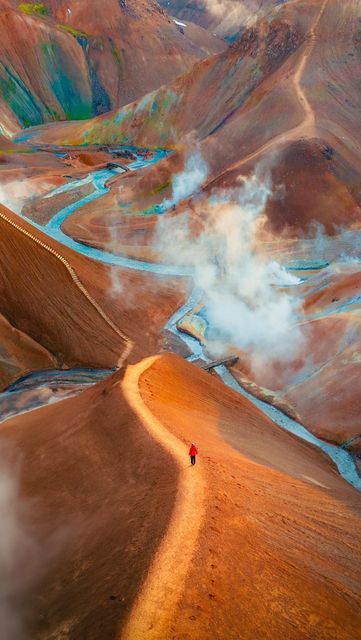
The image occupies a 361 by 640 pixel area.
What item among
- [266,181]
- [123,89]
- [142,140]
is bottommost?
[266,181]

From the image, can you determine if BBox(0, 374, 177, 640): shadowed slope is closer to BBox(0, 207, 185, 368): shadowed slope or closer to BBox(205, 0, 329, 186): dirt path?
BBox(0, 207, 185, 368): shadowed slope

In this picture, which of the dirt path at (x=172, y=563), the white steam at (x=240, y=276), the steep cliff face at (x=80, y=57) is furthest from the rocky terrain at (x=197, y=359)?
the steep cliff face at (x=80, y=57)

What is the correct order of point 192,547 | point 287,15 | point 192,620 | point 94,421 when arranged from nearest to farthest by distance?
point 192,620 < point 192,547 < point 94,421 < point 287,15

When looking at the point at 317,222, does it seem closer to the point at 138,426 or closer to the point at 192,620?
the point at 138,426

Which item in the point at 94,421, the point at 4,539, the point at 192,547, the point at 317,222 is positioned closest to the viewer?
the point at 192,547

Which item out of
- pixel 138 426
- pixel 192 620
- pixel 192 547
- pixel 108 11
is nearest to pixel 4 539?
pixel 138 426

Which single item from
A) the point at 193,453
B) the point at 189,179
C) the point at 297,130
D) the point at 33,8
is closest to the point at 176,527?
the point at 193,453

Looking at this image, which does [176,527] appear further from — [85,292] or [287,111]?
[287,111]
